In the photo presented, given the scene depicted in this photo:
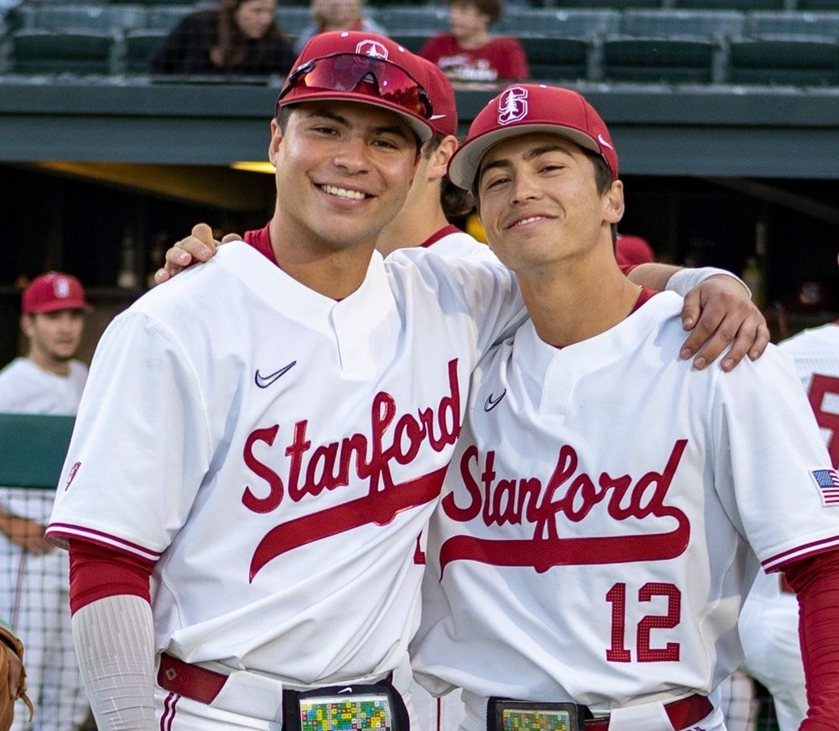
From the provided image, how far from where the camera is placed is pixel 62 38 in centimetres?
817

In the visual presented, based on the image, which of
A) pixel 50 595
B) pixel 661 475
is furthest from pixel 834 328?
pixel 50 595

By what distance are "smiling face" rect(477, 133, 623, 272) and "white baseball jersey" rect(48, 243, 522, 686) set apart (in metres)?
0.28

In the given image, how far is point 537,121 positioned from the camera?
7.77 ft

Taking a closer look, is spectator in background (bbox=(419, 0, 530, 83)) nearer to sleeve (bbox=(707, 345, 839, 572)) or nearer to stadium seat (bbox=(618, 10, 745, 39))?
stadium seat (bbox=(618, 10, 745, 39))

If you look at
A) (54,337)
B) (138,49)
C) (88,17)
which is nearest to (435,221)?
(54,337)

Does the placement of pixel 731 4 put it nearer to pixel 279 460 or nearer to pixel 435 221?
pixel 435 221

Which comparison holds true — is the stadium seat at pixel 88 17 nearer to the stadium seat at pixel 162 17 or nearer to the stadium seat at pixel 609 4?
the stadium seat at pixel 162 17

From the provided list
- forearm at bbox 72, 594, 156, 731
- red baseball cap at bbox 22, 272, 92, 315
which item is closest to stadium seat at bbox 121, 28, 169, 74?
red baseball cap at bbox 22, 272, 92, 315

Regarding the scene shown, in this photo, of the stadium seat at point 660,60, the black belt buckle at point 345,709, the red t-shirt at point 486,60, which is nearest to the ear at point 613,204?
the black belt buckle at point 345,709

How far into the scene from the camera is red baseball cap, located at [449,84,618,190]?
2375 mm

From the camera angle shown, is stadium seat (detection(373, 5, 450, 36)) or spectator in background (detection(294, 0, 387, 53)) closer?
spectator in background (detection(294, 0, 387, 53))

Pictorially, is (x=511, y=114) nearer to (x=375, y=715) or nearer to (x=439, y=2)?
(x=375, y=715)

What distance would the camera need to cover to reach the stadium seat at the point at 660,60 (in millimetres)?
7543

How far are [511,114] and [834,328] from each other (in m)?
1.69
